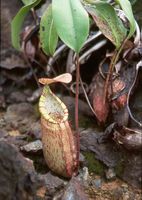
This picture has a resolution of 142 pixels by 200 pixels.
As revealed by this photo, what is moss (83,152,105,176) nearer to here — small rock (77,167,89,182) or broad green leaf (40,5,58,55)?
small rock (77,167,89,182)

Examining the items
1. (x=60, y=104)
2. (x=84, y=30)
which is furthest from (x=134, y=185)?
(x=84, y=30)

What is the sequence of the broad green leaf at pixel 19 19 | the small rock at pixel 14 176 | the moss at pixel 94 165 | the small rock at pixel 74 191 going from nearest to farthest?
the small rock at pixel 14 176 < the small rock at pixel 74 191 < the broad green leaf at pixel 19 19 < the moss at pixel 94 165

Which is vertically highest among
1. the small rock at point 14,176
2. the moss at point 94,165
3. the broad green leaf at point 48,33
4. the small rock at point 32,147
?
the broad green leaf at point 48,33

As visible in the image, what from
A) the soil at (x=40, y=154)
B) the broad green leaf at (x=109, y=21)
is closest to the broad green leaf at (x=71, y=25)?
the broad green leaf at (x=109, y=21)

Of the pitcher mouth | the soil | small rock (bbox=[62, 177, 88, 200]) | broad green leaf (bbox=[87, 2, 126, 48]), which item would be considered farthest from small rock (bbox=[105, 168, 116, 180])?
broad green leaf (bbox=[87, 2, 126, 48])

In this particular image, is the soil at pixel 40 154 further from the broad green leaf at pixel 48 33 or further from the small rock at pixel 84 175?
the broad green leaf at pixel 48 33

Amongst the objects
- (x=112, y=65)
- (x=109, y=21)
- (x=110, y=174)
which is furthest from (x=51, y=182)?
(x=109, y=21)

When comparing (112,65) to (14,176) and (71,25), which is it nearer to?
(71,25)
